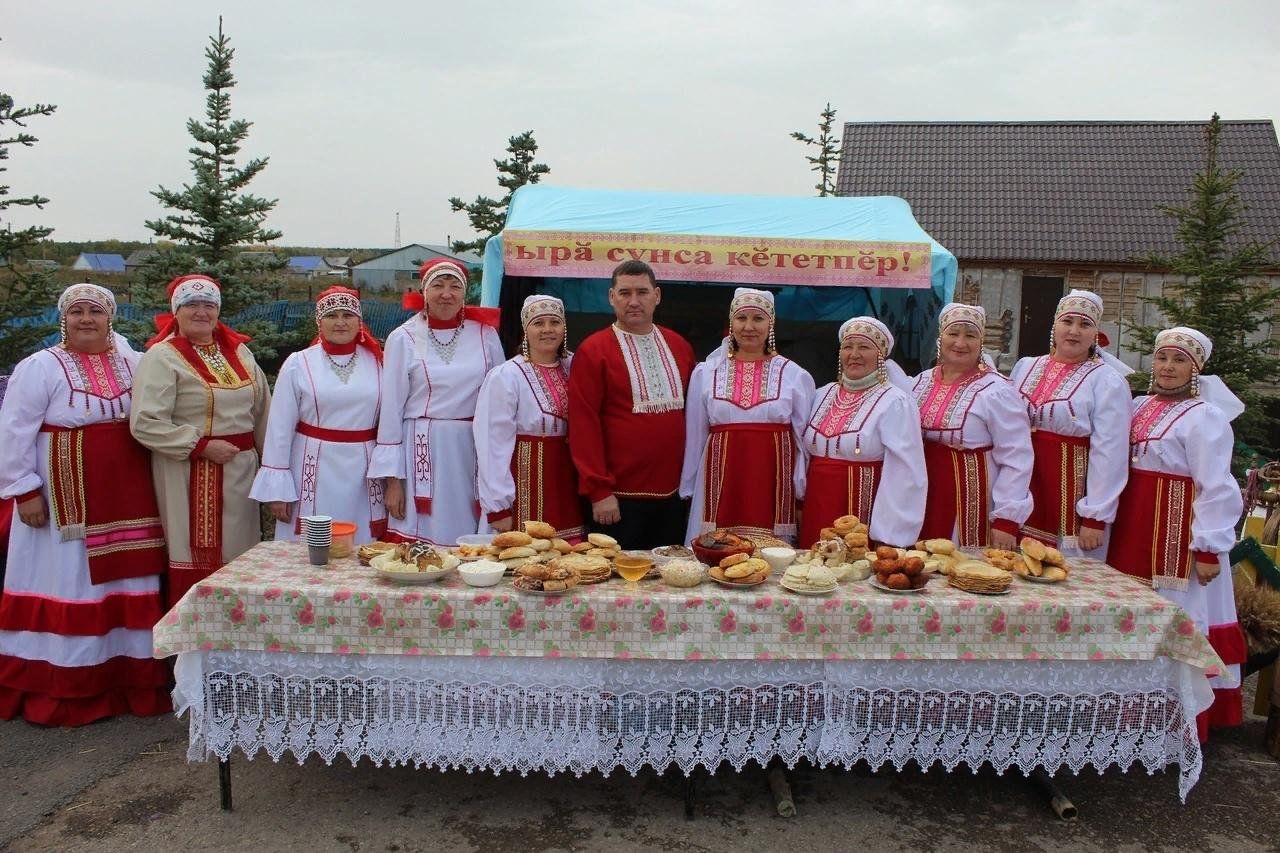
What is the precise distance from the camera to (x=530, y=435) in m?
4.01

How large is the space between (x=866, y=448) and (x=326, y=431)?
228cm

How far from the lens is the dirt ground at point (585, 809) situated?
298cm

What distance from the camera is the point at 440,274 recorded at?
13.8 ft

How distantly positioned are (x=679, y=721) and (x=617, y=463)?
4.28ft

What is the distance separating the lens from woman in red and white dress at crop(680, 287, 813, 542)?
3916 mm

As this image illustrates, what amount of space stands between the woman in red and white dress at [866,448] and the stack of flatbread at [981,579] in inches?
23.2

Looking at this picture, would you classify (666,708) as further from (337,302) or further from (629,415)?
(337,302)

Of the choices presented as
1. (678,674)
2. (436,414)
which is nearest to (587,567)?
(678,674)

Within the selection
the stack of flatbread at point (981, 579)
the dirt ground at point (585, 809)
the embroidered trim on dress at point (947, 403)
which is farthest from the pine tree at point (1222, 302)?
the stack of flatbread at point (981, 579)

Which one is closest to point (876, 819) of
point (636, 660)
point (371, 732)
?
point (636, 660)

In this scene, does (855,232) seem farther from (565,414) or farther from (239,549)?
(239,549)

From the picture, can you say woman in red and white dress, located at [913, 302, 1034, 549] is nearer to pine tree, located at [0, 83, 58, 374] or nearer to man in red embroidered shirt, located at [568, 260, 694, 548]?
man in red embroidered shirt, located at [568, 260, 694, 548]

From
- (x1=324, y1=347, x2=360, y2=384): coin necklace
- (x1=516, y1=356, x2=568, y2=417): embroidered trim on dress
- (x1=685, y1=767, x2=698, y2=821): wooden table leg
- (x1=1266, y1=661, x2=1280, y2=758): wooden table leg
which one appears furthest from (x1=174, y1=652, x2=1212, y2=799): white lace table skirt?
(x1=324, y1=347, x2=360, y2=384): coin necklace

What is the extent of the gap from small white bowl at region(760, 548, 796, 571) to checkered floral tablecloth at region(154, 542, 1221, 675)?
250 mm
